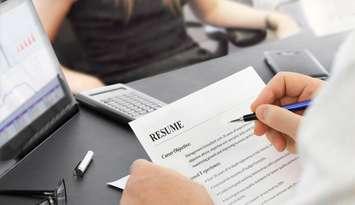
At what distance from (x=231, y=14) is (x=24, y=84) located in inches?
35.0

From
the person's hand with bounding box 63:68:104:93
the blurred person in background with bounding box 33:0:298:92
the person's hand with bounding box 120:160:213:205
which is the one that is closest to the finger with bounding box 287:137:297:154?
the person's hand with bounding box 120:160:213:205

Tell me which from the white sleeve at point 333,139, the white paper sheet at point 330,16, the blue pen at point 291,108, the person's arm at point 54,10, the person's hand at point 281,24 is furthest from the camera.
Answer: the person's hand at point 281,24

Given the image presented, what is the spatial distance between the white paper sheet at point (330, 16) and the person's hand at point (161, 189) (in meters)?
0.64

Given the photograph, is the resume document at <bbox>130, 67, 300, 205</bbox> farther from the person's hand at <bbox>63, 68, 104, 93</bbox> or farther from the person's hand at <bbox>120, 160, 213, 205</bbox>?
the person's hand at <bbox>63, 68, 104, 93</bbox>

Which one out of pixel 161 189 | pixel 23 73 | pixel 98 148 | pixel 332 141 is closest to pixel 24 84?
pixel 23 73

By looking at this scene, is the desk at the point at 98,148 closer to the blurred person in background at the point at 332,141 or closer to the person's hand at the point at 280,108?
the person's hand at the point at 280,108

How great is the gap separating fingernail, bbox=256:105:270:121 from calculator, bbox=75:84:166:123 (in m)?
0.24

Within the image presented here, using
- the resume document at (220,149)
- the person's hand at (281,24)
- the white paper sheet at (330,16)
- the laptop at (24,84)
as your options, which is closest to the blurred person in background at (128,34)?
the person's hand at (281,24)

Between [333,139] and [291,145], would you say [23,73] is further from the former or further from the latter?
[333,139]

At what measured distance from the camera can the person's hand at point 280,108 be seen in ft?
2.02

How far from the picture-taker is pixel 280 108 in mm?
631

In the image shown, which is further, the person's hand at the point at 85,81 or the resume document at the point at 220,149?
the person's hand at the point at 85,81

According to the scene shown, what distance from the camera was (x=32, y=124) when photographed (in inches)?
32.4

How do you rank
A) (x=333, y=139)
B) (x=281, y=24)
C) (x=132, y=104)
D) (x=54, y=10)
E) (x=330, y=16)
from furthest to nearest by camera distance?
(x=281, y=24), (x=54, y=10), (x=330, y=16), (x=132, y=104), (x=333, y=139)
